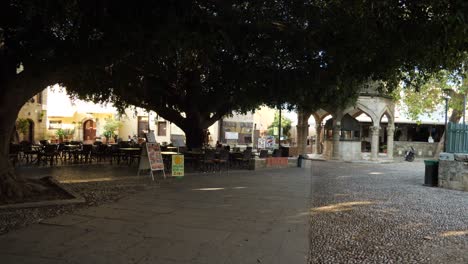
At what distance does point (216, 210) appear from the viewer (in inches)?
297

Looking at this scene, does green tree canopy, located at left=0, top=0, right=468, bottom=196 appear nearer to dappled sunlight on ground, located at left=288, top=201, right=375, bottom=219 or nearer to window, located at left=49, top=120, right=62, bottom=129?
dappled sunlight on ground, located at left=288, top=201, right=375, bottom=219

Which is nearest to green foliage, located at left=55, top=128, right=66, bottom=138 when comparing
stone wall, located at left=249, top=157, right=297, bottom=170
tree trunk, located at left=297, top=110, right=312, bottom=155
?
tree trunk, located at left=297, top=110, right=312, bottom=155

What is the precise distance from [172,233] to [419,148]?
29.6m

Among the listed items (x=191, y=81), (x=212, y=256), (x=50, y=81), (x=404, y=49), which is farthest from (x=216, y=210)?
(x=191, y=81)

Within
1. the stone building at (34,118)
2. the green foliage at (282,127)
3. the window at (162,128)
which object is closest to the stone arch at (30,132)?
the stone building at (34,118)

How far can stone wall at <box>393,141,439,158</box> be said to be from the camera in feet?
98.0

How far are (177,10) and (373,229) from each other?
5.67 metres

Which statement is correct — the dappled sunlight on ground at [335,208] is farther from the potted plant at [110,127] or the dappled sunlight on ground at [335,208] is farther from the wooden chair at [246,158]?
the potted plant at [110,127]

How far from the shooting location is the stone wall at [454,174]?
40.5 feet

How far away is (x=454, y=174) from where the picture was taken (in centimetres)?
1255

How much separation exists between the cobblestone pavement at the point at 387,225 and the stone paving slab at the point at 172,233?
1.45 feet

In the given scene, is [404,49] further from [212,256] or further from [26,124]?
[26,124]

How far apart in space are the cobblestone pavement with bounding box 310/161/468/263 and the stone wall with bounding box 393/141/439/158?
20243 millimetres

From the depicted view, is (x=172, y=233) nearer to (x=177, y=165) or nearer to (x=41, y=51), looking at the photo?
(x=41, y=51)
